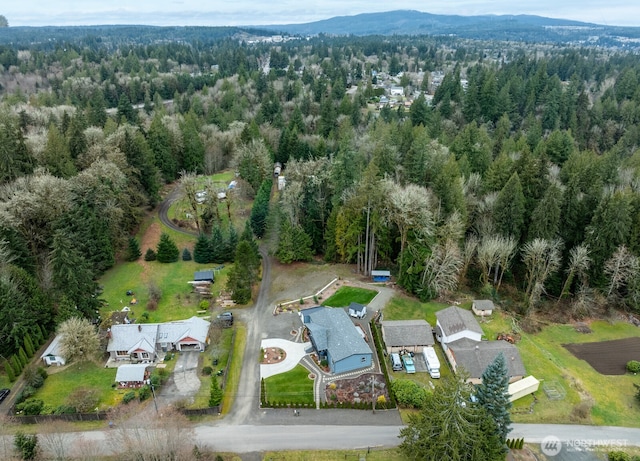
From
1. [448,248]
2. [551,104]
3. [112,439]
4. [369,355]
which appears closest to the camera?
[112,439]

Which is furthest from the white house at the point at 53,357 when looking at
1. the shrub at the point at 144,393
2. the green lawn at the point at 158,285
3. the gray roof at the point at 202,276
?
the gray roof at the point at 202,276

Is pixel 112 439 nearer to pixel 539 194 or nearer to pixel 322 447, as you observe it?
pixel 322 447

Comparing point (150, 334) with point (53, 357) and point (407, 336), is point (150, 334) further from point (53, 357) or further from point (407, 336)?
point (407, 336)

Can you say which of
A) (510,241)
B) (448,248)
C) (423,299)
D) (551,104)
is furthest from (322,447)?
(551,104)

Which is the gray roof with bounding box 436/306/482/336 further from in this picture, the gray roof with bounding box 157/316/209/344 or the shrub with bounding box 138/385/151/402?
the shrub with bounding box 138/385/151/402

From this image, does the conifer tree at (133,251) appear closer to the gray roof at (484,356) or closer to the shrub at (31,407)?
the shrub at (31,407)

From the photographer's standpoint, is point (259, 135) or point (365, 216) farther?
point (259, 135)
